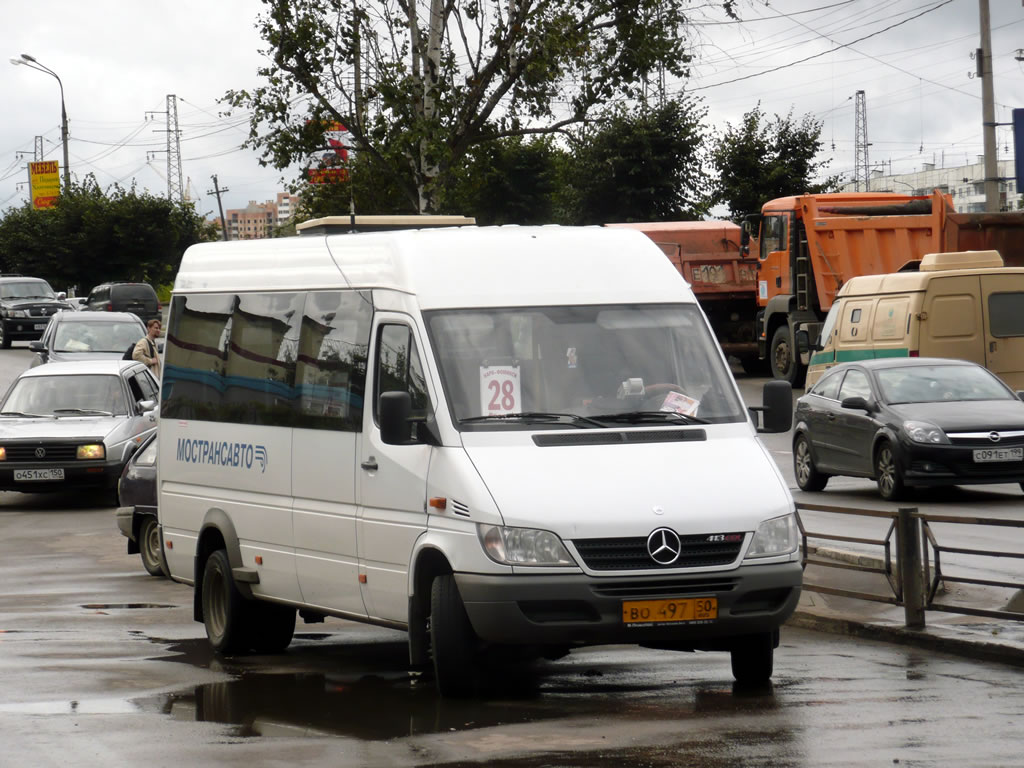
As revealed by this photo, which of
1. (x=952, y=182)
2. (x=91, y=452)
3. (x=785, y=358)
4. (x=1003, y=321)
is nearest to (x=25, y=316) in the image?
(x=785, y=358)

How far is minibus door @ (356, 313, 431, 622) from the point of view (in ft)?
28.3

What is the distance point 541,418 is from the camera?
8.59 metres

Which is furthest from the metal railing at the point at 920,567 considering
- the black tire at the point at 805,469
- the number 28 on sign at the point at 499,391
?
the black tire at the point at 805,469

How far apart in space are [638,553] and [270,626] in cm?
360

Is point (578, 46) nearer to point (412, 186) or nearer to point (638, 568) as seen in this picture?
point (412, 186)

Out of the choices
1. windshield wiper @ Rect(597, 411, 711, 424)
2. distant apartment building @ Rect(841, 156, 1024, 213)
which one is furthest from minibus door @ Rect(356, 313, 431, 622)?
distant apartment building @ Rect(841, 156, 1024, 213)

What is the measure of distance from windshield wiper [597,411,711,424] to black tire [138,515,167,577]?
726 centimetres

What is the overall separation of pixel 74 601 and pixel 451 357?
5.80m

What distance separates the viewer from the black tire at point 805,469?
20656 mm

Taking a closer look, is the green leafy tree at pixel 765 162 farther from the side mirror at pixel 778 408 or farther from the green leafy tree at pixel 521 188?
the side mirror at pixel 778 408

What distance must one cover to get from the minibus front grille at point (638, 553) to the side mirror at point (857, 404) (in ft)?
37.9

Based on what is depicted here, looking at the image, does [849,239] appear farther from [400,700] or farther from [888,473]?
[400,700]

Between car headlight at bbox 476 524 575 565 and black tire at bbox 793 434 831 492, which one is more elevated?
car headlight at bbox 476 524 575 565

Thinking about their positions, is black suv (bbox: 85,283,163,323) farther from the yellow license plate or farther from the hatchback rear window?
the yellow license plate
